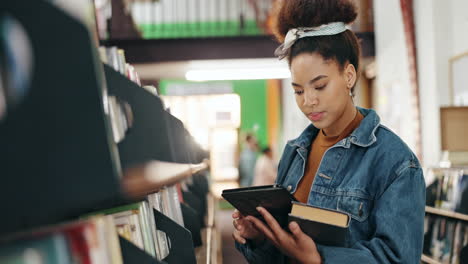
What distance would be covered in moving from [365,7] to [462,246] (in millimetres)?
4851

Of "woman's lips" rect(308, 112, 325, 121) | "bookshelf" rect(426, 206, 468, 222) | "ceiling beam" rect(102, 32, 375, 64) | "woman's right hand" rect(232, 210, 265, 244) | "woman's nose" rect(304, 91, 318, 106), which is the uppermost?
"ceiling beam" rect(102, 32, 375, 64)

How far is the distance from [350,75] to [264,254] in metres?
0.66

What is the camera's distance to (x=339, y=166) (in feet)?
4.35

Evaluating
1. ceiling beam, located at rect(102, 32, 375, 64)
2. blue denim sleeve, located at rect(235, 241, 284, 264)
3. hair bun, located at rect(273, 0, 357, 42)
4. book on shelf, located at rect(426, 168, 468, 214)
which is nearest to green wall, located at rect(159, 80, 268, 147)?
ceiling beam, located at rect(102, 32, 375, 64)

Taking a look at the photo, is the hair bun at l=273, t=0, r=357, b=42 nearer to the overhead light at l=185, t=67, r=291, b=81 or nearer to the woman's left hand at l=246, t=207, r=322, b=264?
the woman's left hand at l=246, t=207, r=322, b=264

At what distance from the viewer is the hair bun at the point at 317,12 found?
1365 millimetres

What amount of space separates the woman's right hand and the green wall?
10.3 metres

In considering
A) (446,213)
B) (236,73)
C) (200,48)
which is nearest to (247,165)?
(236,73)

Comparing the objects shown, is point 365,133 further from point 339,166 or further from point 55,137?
point 55,137

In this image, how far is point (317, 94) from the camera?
131cm

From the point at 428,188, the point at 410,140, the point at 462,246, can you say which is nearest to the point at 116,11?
the point at 410,140

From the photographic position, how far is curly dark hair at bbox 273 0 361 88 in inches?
52.0

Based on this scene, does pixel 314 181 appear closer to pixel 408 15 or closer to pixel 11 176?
pixel 11 176

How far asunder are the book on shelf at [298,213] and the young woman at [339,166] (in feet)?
0.09
